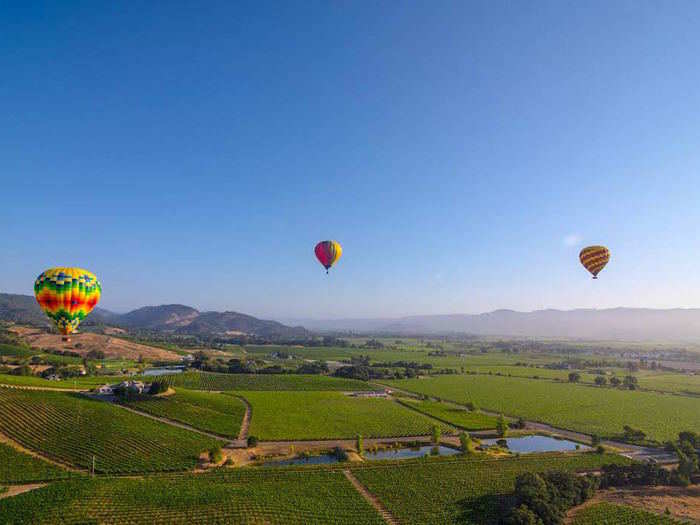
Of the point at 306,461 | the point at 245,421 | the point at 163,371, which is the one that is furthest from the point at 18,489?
the point at 163,371

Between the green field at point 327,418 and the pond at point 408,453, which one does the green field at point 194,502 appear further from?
the green field at point 327,418

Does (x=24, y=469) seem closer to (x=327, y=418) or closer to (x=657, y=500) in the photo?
(x=327, y=418)

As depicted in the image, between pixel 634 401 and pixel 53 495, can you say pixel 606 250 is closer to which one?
pixel 634 401

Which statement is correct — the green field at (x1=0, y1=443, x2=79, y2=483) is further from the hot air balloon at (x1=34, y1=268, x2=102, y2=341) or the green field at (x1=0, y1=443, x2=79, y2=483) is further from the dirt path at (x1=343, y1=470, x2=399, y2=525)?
the dirt path at (x1=343, y1=470, x2=399, y2=525)

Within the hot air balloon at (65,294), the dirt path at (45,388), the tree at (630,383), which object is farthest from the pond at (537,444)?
the dirt path at (45,388)

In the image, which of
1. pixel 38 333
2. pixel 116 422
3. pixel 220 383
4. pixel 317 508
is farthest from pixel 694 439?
pixel 38 333

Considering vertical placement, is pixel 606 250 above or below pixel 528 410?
above
